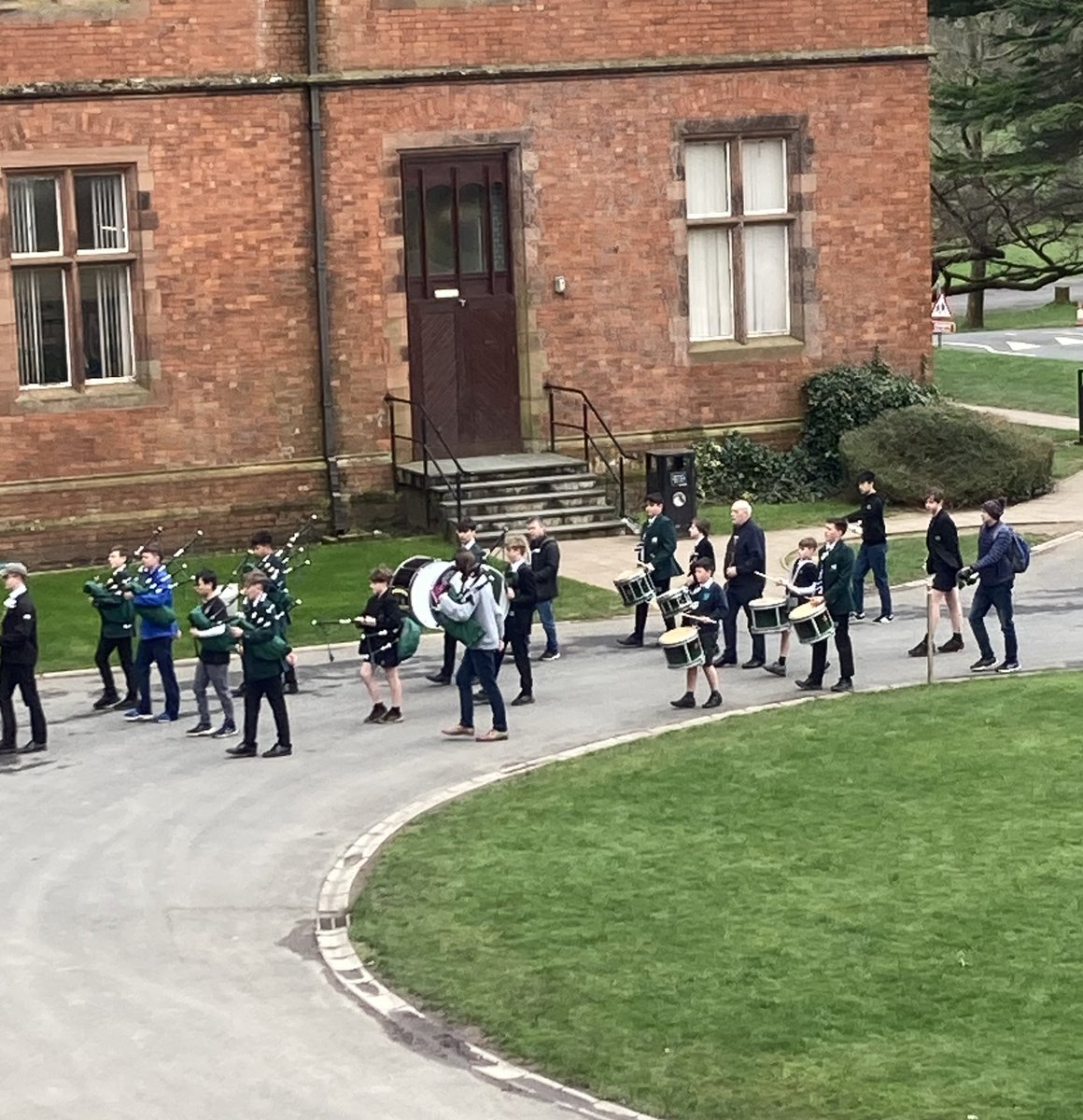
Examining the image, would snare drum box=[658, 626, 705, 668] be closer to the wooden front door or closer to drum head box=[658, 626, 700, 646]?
drum head box=[658, 626, 700, 646]

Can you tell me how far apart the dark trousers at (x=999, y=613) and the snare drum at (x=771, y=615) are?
1873mm

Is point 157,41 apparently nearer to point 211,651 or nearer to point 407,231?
point 407,231

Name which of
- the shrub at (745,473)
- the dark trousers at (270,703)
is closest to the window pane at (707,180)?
the shrub at (745,473)

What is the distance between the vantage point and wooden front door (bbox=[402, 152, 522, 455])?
30.9 metres

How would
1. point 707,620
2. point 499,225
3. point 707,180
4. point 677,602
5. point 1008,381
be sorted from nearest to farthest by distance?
point 707,620 < point 677,602 < point 499,225 < point 707,180 < point 1008,381

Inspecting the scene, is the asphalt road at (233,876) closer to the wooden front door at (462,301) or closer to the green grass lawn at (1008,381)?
the wooden front door at (462,301)

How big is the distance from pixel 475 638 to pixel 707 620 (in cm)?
218

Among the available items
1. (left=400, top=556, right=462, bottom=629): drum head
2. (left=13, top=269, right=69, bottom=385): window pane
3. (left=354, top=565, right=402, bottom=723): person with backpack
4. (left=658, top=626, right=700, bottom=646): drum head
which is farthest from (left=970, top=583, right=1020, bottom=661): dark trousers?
(left=13, top=269, right=69, bottom=385): window pane

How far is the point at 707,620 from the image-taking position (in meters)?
21.3

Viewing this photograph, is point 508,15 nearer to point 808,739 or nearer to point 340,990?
point 808,739

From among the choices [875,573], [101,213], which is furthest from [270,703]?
[101,213]

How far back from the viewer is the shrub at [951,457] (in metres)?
30.7

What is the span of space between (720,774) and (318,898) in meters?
3.88

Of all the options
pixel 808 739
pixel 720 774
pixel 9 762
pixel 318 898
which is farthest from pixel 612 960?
pixel 9 762
